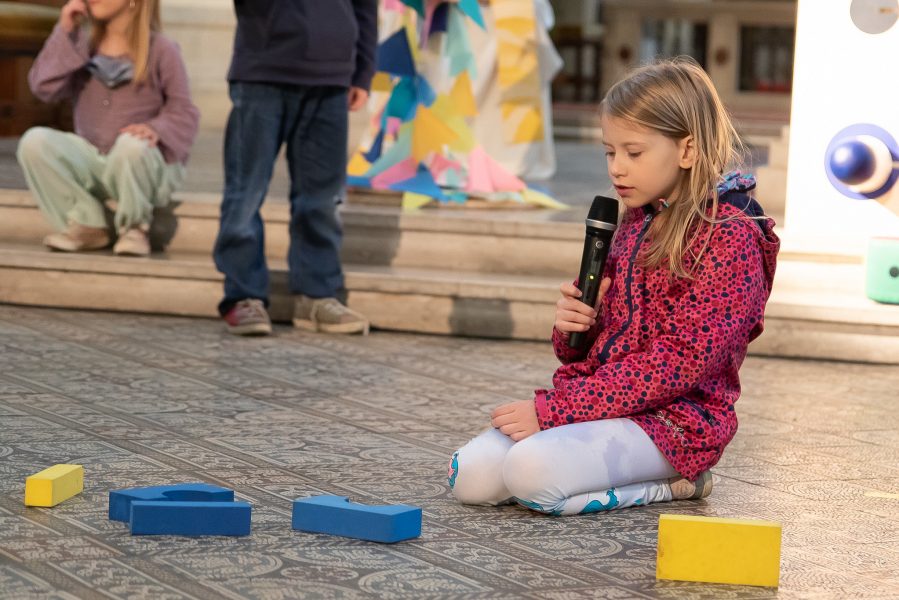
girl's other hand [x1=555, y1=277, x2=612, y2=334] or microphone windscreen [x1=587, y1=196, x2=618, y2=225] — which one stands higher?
microphone windscreen [x1=587, y1=196, x2=618, y2=225]

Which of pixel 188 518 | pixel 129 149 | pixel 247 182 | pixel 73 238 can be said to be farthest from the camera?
pixel 73 238

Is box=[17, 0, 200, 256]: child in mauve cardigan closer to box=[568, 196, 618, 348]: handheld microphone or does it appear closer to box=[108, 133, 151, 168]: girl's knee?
box=[108, 133, 151, 168]: girl's knee

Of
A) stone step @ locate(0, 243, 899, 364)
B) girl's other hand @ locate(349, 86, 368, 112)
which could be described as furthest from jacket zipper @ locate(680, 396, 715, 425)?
girl's other hand @ locate(349, 86, 368, 112)

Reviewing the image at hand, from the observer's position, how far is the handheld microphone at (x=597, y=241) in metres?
2.55

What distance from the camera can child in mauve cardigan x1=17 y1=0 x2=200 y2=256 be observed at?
488 cm

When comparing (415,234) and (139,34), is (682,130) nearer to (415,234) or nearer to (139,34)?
(415,234)

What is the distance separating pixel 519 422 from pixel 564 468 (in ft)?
0.49

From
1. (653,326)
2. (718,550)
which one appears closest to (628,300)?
(653,326)

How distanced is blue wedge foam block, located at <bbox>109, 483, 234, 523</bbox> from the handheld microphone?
724 millimetres

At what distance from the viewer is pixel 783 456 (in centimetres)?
322

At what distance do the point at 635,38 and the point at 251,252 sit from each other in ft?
27.7

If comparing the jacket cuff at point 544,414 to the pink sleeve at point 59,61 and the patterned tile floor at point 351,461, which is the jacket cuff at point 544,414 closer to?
the patterned tile floor at point 351,461

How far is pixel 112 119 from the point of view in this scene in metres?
4.96

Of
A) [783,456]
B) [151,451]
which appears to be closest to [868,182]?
[783,456]
